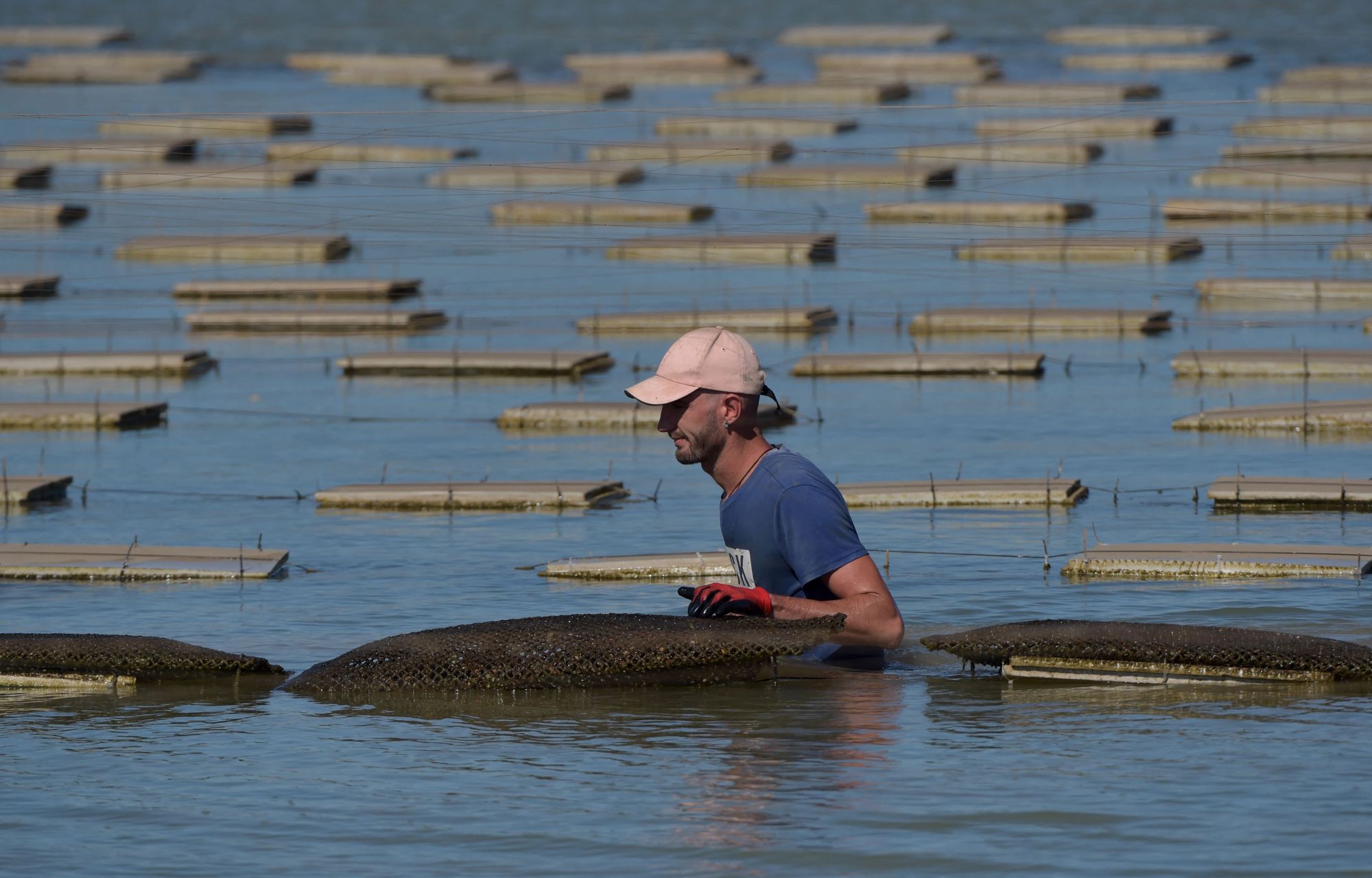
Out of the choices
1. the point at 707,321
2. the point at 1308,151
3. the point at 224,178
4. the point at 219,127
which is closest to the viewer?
the point at 707,321

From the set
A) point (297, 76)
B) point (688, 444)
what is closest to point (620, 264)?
point (688, 444)

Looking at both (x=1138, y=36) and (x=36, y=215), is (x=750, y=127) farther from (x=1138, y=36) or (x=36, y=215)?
(x=1138, y=36)

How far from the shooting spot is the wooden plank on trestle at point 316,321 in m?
30.1

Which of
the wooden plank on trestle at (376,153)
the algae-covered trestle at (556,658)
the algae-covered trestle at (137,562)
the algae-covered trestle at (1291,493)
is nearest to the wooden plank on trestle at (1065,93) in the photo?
the wooden plank on trestle at (376,153)

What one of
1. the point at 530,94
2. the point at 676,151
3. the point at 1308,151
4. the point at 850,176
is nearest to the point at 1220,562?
the point at 850,176

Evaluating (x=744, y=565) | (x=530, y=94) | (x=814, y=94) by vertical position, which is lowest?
(x=744, y=565)

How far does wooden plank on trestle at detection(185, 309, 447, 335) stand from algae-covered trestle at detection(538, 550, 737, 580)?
16223 mm

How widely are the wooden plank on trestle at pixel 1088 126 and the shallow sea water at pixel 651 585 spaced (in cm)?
450

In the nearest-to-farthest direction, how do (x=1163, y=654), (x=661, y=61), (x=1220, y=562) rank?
1. (x=1163, y=654)
2. (x=1220, y=562)
3. (x=661, y=61)

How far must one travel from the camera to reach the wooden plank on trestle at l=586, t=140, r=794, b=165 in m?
44.9

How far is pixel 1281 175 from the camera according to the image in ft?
130

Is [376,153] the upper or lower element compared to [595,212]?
upper

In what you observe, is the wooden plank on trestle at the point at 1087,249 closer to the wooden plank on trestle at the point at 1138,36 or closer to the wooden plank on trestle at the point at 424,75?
the wooden plank on trestle at the point at 424,75

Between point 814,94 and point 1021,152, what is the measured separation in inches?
409
